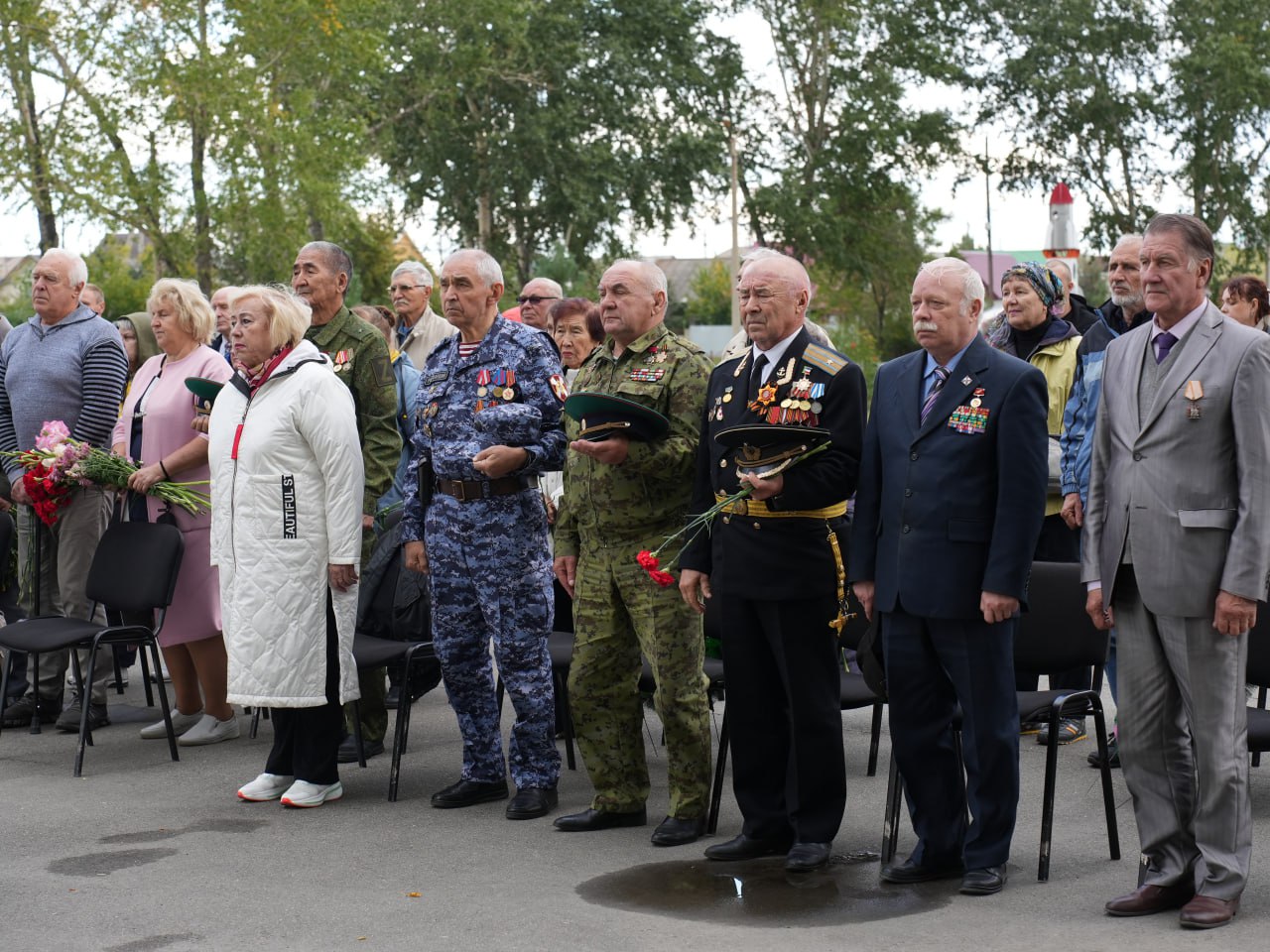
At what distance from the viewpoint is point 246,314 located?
21.6 ft

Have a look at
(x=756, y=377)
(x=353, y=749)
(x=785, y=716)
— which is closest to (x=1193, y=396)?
(x=756, y=377)

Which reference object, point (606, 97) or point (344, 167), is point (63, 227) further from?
point (606, 97)

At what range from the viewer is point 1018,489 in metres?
4.92

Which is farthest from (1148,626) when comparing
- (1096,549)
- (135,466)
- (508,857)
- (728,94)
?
(728,94)

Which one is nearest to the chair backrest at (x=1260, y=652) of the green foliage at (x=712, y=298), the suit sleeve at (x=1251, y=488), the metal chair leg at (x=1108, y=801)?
the metal chair leg at (x=1108, y=801)

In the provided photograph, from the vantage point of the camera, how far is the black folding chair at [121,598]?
297 inches

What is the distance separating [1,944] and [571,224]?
3534 cm

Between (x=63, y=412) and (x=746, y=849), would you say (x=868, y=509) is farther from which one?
(x=63, y=412)

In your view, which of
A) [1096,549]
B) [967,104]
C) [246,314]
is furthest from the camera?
[967,104]

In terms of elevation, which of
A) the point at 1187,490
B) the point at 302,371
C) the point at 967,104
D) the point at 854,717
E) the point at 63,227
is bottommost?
the point at 854,717

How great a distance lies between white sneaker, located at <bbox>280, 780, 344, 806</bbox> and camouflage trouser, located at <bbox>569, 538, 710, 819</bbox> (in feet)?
4.02

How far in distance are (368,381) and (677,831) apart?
269 cm

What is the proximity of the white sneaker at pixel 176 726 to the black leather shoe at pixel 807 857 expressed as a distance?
3.76 m

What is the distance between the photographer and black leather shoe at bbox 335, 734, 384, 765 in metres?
7.49
